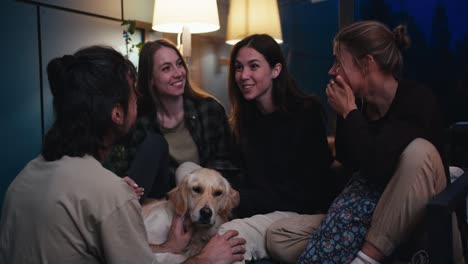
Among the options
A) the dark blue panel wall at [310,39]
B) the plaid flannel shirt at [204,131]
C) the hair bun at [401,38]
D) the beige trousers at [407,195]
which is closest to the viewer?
the beige trousers at [407,195]

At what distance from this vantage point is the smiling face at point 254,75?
213cm

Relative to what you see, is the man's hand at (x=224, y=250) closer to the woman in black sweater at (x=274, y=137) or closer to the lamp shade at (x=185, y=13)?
the woman in black sweater at (x=274, y=137)

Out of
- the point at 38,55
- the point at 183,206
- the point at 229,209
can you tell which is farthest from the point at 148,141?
the point at 38,55

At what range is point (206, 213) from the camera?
70.3 inches

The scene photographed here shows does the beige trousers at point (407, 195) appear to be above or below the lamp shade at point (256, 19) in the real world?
below

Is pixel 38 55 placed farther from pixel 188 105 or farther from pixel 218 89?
pixel 218 89

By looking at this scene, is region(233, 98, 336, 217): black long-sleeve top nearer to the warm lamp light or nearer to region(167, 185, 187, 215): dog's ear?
region(167, 185, 187, 215): dog's ear

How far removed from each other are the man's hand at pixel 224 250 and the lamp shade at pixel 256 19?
1821 mm

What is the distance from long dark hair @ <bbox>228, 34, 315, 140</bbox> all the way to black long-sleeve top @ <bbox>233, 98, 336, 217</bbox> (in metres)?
0.07

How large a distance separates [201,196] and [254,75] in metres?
0.68

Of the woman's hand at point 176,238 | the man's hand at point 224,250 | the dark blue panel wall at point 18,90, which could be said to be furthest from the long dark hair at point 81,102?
the dark blue panel wall at point 18,90

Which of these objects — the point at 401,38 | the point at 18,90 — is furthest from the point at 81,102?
the point at 18,90

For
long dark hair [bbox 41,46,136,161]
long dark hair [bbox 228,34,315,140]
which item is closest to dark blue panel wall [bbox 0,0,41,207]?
long dark hair [bbox 228,34,315,140]

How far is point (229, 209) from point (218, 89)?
1.77 metres
